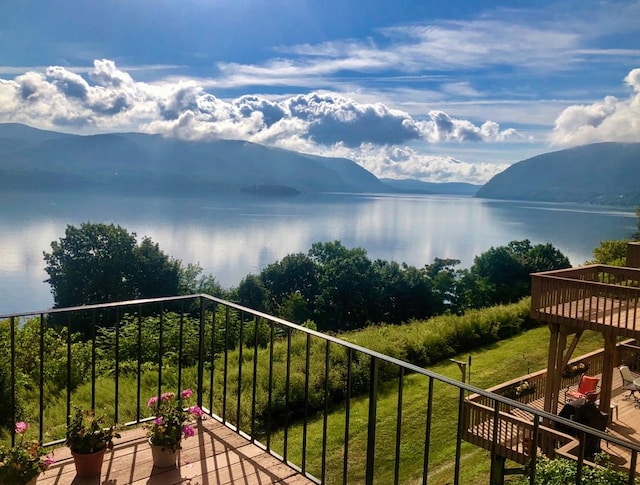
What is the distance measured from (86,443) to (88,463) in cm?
12

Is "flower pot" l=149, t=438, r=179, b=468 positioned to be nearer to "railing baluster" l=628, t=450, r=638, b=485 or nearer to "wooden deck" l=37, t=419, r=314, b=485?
"wooden deck" l=37, t=419, r=314, b=485

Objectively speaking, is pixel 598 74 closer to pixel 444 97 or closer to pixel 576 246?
pixel 444 97

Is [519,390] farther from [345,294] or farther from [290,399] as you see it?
[345,294]

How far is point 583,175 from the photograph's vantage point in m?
158

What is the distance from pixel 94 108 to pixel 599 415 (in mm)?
154704

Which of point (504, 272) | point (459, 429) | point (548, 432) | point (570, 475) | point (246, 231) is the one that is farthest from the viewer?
point (246, 231)

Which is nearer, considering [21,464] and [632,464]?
[632,464]

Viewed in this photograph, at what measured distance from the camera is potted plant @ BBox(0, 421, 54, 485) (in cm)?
245

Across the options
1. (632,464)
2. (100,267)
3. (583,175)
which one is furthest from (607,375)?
(583,175)

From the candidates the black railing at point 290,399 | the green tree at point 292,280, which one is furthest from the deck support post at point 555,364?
the green tree at point 292,280

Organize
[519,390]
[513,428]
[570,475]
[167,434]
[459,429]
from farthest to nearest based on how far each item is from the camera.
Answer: [519,390]
[513,428]
[570,475]
[167,434]
[459,429]

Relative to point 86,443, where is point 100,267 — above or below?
below

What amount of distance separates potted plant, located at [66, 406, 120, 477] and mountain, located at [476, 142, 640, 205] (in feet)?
437

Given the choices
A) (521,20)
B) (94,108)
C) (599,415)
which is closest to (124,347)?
(599,415)
